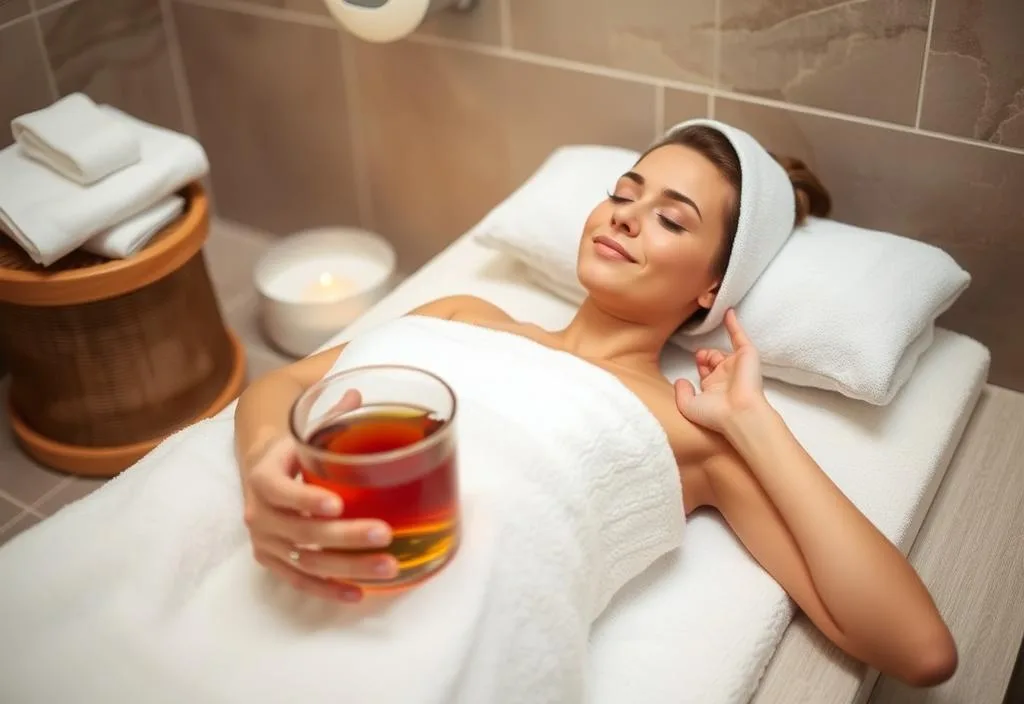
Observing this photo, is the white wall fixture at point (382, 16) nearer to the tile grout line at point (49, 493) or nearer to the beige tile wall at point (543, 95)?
the beige tile wall at point (543, 95)

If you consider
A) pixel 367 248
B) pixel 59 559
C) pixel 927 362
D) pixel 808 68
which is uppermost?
pixel 808 68

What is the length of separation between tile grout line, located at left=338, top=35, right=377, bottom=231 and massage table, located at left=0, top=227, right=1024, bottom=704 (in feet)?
1.71

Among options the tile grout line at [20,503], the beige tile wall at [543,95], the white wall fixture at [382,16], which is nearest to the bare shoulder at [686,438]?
the beige tile wall at [543,95]

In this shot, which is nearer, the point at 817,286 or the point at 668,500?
the point at 668,500

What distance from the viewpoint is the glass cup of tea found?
2.70 feet

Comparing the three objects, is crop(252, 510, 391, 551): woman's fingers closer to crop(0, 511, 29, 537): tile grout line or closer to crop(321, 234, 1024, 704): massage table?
crop(321, 234, 1024, 704): massage table

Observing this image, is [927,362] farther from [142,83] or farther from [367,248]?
[142,83]

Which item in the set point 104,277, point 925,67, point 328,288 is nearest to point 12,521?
point 104,277

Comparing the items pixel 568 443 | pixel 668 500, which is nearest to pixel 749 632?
pixel 668 500

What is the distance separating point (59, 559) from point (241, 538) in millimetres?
165

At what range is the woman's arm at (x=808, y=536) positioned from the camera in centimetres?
100

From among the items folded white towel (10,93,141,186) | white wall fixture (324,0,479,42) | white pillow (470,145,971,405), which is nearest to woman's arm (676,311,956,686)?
white pillow (470,145,971,405)

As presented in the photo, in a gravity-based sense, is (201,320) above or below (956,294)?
below

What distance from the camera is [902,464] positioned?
123cm
